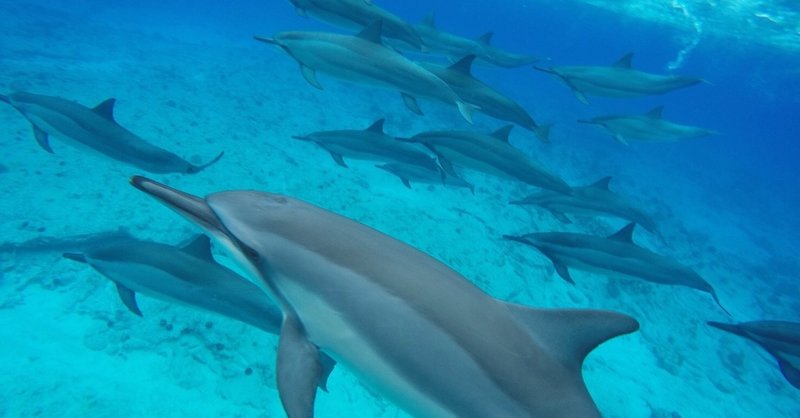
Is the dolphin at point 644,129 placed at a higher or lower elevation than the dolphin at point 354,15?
lower

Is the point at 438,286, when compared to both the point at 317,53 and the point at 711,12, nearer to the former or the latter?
the point at 317,53

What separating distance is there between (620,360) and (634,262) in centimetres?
385

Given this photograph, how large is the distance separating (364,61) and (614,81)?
4819mm

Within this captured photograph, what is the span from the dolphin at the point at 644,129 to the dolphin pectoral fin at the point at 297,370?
755cm

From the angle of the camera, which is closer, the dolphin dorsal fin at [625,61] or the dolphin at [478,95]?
the dolphin at [478,95]

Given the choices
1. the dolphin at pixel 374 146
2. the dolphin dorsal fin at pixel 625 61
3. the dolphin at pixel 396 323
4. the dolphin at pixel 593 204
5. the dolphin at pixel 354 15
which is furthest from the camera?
the dolphin dorsal fin at pixel 625 61

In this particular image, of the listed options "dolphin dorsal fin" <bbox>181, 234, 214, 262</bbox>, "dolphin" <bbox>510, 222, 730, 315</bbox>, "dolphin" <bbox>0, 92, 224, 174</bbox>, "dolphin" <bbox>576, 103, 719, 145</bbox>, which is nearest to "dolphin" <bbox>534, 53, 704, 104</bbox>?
"dolphin" <bbox>576, 103, 719, 145</bbox>

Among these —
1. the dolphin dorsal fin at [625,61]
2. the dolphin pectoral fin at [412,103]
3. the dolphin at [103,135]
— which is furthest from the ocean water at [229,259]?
the dolphin dorsal fin at [625,61]

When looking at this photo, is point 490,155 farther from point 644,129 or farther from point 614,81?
point 644,129

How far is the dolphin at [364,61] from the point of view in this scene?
5293 mm

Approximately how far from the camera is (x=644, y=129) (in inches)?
316

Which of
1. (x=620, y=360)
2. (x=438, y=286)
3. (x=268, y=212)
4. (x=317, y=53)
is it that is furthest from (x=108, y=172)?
(x=620, y=360)

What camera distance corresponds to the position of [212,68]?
18984 mm

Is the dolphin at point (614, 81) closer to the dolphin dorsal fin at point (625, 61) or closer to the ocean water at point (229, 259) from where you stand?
the dolphin dorsal fin at point (625, 61)
